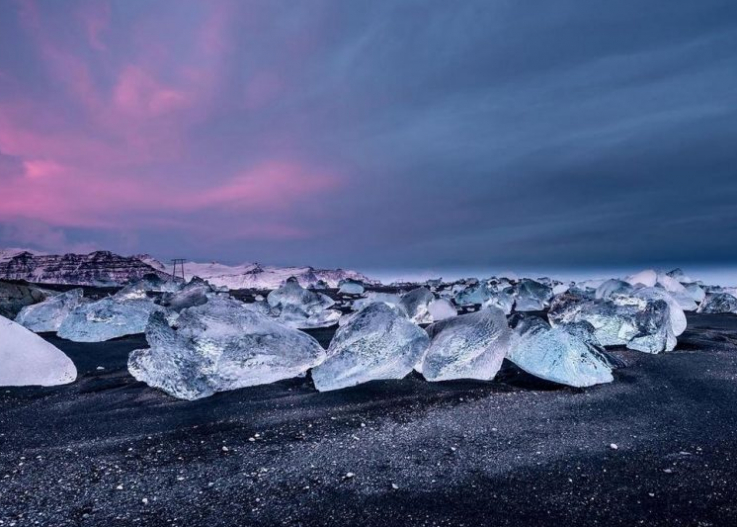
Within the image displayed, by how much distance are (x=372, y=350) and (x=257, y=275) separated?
18402 mm

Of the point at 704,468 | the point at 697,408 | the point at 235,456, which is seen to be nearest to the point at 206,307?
the point at 235,456

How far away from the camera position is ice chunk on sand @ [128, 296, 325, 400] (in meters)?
3.43

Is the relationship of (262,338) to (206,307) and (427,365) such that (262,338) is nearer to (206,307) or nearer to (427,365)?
(206,307)

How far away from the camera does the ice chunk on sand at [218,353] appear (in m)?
3.43

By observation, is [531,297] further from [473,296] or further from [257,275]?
[257,275]

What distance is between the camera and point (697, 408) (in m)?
3.04

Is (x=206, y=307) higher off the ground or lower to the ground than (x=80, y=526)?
higher

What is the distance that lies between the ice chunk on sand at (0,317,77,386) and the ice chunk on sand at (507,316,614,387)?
4051 millimetres

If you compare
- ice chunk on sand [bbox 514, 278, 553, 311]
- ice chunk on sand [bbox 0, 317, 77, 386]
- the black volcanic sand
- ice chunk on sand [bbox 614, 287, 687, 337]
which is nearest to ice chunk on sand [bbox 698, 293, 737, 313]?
ice chunk on sand [bbox 514, 278, 553, 311]

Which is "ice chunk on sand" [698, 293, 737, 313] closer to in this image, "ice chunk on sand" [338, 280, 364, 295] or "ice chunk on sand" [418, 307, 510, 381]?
"ice chunk on sand" [418, 307, 510, 381]

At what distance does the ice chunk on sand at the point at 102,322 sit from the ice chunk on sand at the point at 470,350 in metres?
4.21

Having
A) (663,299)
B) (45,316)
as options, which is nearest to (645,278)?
(663,299)

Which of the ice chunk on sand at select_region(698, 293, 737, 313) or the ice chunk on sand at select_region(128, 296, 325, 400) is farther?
the ice chunk on sand at select_region(698, 293, 737, 313)

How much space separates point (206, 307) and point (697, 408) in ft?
12.9
